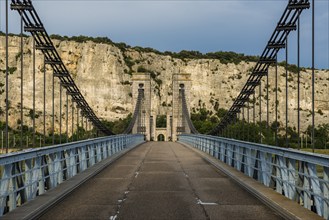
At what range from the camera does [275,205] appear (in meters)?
10.9

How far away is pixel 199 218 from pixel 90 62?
14671cm

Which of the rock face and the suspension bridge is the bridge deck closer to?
the suspension bridge

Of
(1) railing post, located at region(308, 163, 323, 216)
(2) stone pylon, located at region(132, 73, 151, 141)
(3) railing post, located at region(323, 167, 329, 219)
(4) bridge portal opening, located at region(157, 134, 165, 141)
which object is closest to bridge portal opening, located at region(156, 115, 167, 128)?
(4) bridge portal opening, located at region(157, 134, 165, 141)

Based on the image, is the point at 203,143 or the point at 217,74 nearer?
the point at 203,143

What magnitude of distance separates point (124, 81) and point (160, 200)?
469 feet

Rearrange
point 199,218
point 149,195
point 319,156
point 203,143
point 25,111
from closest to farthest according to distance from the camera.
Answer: point 319,156, point 199,218, point 149,195, point 203,143, point 25,111

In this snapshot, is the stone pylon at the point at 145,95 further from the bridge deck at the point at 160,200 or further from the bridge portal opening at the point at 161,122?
the bridge deck at the point at 160,200

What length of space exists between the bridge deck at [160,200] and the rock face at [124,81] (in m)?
110

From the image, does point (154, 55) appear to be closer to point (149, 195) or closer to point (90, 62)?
point (90, 62)

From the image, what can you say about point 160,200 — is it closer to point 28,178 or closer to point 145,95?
point 28,178

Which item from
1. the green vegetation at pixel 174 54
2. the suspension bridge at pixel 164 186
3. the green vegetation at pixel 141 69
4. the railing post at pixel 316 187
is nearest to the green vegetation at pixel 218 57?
the green vegetation at pixel 174 54

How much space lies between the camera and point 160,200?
40.0ft

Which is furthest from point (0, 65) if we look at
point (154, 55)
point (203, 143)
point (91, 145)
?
point (91, 145)

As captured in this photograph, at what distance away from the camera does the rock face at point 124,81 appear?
465 feet
